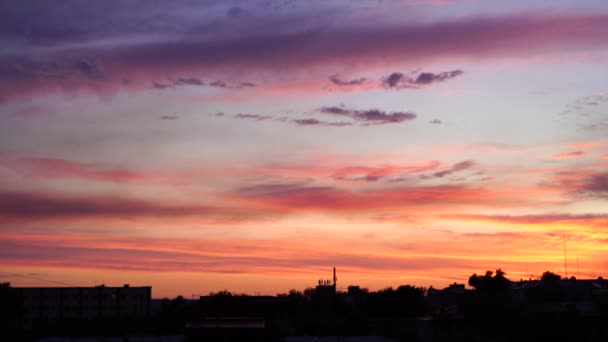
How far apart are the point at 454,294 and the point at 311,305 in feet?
165

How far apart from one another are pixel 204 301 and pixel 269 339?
8365 cm

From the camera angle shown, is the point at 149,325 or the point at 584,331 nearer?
the point at 584,331

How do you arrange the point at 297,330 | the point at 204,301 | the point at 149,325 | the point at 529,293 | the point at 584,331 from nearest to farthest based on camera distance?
the point at 584,331 < the point at 297,330 < the point at 149,325 < the point at 204,301 < the point at 529,293

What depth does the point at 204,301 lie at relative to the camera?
5625 inches

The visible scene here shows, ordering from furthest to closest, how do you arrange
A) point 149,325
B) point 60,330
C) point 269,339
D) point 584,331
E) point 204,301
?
1. point 204,301
2. point 149,325
3. point 60,330
4. point 584,331
5. point 269,339

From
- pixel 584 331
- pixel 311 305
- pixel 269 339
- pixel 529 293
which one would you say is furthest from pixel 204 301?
pixel 269 339

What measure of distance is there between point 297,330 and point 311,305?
42.4 meters

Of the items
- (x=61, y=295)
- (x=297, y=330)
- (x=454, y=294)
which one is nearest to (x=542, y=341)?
(x=297, y=330)

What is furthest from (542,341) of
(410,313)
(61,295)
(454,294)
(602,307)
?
(61,295)

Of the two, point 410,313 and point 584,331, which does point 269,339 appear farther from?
point 410,313

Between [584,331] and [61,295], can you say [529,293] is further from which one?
[61,295]

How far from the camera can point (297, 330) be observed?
9375cm

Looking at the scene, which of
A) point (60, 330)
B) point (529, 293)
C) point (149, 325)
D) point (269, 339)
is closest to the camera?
point (269, 339)

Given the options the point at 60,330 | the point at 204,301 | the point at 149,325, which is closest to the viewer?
the point at 60,330
